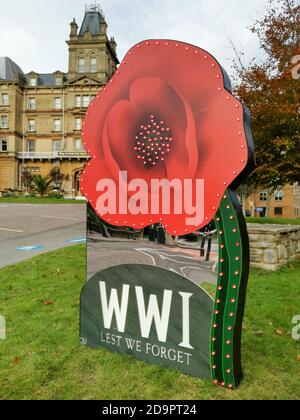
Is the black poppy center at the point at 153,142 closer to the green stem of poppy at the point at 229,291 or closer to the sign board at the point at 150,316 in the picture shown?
the green stem of poppy at the point at 229,291

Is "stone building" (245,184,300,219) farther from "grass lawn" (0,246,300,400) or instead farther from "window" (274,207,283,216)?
"grass lawn" (0,246,300,400)

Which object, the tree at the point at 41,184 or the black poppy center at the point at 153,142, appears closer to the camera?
the black poppy center at the point at 153,142

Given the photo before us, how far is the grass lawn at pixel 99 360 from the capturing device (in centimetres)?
296

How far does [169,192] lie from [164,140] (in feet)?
1.71

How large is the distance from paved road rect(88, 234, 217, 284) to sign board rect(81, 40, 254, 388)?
0.14 ft

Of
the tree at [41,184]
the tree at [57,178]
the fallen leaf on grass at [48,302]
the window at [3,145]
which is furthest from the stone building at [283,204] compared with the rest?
the fallen leaf on grass at [48,302]

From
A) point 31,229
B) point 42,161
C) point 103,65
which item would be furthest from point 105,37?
point 31,229

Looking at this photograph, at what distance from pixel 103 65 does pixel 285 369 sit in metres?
46.3

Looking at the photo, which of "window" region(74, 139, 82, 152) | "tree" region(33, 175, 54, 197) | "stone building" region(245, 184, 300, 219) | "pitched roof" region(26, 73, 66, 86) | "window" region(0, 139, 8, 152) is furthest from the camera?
"pitched roof" region(26, 73, 66, 86)

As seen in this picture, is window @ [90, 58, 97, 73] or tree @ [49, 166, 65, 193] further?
window @ [90, 58, 97, 73]

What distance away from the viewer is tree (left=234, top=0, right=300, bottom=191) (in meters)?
9.88

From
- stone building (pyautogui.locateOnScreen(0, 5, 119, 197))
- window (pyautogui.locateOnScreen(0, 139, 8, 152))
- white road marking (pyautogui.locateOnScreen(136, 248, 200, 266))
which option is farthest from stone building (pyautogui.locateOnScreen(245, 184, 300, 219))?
white road marking (pyautogui.locateOnScreen(136, 248, 200, 266))

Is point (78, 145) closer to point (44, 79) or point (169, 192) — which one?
point (44, 79)

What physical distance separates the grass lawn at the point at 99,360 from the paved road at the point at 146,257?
95 cm
